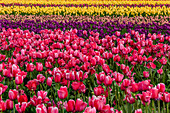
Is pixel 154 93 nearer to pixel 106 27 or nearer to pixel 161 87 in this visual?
pixel 161 87

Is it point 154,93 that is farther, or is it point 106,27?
point 106,27

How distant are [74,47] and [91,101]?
8.32 ft

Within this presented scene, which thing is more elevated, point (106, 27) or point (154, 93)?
point (154, 93)

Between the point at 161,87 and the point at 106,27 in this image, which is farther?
the point at 106,27

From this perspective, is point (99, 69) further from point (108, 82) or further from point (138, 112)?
point (138, 112)

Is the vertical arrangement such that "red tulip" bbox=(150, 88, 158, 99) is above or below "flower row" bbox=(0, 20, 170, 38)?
above

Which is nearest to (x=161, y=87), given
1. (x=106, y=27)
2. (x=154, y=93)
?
(x=154, y=93)

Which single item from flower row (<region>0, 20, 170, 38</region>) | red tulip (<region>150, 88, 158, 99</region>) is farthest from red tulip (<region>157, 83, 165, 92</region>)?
flower row (<region>0, 20, 170, 38</region>)

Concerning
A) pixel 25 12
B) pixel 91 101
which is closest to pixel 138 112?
pixel 91 101

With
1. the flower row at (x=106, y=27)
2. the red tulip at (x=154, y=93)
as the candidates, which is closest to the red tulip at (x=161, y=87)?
the red tulip at (x=154, y=93)

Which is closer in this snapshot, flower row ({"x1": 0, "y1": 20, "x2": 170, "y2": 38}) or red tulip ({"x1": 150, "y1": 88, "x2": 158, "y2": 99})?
red tulip ({"x1": 150, "y1": 88, "x2": 158, "y2": 99})

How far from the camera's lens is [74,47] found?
14.7 feet

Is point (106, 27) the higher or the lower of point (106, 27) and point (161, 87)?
the lower

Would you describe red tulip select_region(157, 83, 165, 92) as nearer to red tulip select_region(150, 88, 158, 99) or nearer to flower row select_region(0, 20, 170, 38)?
red tulip select_region(150, 88, 158, 99)
